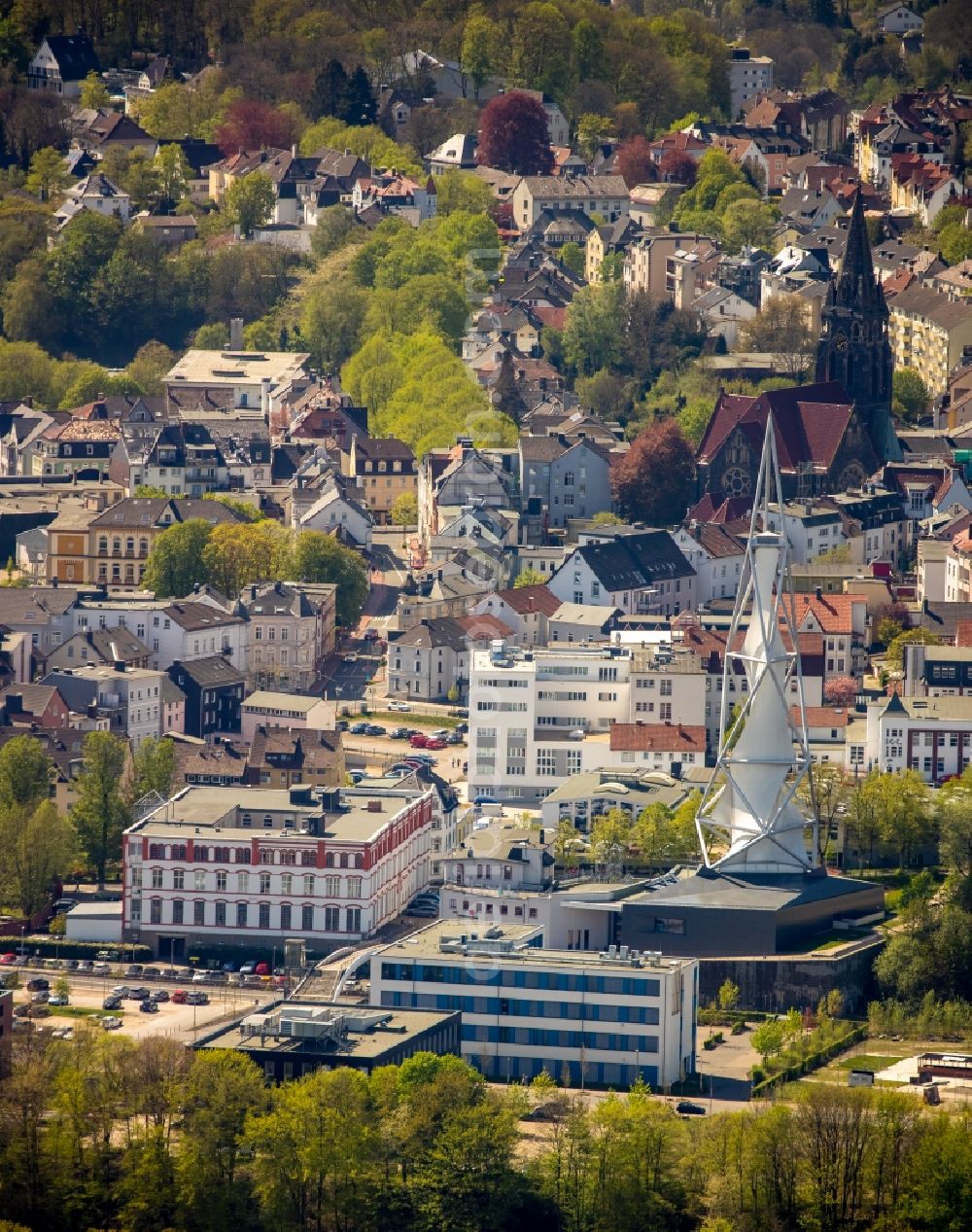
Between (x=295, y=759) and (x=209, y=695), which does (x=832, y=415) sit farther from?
(x=295, y=759)

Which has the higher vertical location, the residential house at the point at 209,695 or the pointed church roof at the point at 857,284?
the pointed church roof at the point at 857,284

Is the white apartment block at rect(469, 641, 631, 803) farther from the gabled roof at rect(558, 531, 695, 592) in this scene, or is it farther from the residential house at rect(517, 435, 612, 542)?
the residential house at rect(517, 435, 612, 542)

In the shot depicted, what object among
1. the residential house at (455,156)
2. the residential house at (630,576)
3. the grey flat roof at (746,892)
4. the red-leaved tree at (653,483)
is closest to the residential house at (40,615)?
the residential house at (630,576)

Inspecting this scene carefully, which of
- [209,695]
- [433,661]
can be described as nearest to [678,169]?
[433,661]

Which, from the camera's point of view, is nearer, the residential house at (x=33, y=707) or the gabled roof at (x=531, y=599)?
the residential house at (x=33, y=707)

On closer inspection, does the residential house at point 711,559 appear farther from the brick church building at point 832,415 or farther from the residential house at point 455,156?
the residential house at point 455,156

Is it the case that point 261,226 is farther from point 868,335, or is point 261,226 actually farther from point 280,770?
point 280,770
